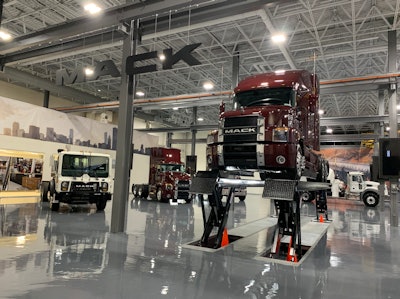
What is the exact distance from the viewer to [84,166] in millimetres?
10141

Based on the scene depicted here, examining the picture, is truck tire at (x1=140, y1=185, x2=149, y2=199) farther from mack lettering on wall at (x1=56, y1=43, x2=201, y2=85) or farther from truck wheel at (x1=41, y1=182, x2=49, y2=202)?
mack lettering on wall at (x1=56, y1=43, x2=201, y2=85)

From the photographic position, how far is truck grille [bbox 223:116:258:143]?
4969 mm

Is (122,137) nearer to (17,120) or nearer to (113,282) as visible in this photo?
(113,282)

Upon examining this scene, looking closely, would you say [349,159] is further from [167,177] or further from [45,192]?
[45,192]

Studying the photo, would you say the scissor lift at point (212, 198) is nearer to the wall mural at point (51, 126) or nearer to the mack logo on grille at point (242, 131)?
the mack logo on grille at point (242, 131)

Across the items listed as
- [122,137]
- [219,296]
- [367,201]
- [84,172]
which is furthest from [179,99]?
[367,201]

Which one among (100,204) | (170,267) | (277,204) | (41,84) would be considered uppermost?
(41,84)

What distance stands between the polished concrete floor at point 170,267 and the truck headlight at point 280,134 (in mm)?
1959

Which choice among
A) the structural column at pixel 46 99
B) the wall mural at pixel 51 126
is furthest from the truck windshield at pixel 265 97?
the structural column at pixel 46 99

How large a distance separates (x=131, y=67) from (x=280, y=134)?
3824 millimetres

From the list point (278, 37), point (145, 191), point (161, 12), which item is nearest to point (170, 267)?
point (161, 12)

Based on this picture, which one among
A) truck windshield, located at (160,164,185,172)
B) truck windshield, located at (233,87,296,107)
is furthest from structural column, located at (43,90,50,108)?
truck windshield, located at (233,87,296,107)

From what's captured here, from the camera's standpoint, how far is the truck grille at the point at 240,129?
497cm

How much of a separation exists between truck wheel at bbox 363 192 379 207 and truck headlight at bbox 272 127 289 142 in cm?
1503
